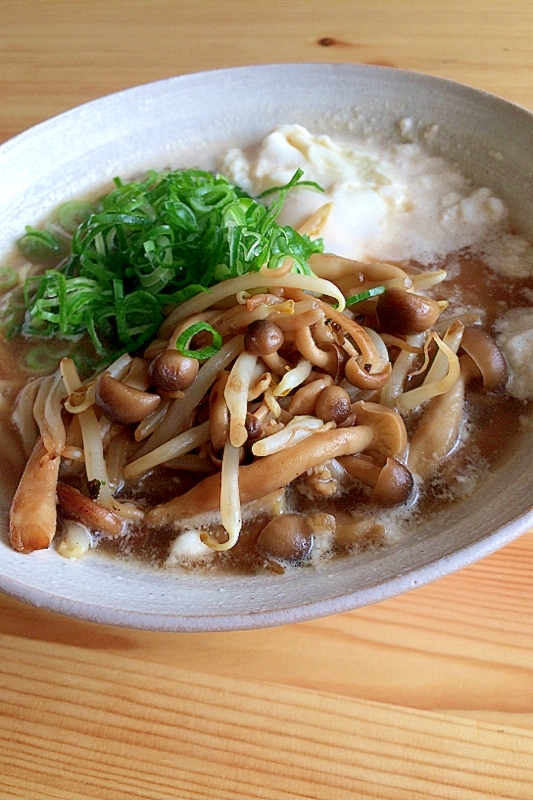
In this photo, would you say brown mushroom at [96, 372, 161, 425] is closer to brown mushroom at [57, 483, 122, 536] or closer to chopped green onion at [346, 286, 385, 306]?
brown mushroom at [57, 483, 122, 536]

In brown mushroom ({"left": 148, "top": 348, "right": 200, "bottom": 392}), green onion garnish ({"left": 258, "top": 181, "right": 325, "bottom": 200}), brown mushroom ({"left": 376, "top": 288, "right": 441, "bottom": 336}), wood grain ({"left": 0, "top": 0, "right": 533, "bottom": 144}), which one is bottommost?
brown mushroom ({"left": 148, "top": 348, "right": 200, "bottom": 392})

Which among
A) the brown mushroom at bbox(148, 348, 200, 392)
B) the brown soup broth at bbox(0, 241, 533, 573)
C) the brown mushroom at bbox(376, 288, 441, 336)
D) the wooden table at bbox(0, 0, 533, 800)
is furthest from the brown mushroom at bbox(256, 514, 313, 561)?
the brown mushroom at bbox(376, 288, 441, 336)

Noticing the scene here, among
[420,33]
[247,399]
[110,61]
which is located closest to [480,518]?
[247,399]

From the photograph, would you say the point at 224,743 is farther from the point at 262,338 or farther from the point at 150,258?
the point at 150,258

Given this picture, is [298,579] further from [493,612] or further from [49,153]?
[49,153]

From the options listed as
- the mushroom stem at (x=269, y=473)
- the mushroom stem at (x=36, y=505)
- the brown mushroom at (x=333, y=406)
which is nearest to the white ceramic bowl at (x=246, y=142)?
the mushroom stem at (x=36, y=505)

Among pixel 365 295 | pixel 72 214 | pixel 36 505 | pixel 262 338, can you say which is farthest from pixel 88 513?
pixel 72 214
